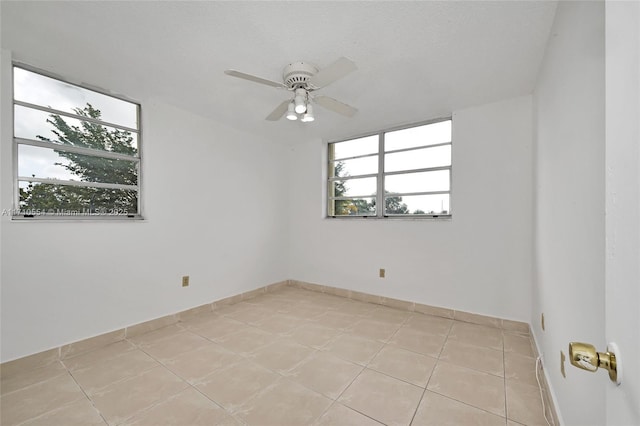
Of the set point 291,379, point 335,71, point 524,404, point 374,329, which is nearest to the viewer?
point 524,404

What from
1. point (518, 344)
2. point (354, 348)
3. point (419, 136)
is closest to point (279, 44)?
point (419, 136)

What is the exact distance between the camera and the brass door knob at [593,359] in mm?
487

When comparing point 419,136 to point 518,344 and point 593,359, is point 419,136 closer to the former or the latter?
point 518,344

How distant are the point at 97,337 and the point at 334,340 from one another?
2124 mm

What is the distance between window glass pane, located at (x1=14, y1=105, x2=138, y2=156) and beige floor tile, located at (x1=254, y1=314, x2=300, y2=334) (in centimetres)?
225

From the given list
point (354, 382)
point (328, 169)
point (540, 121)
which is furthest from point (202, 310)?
point (540, 121)

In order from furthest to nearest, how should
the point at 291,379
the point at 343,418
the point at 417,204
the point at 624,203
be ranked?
1. the point at 417,204
2. the point at 291,379
3. the point at 343,418
4. the point at 624,203

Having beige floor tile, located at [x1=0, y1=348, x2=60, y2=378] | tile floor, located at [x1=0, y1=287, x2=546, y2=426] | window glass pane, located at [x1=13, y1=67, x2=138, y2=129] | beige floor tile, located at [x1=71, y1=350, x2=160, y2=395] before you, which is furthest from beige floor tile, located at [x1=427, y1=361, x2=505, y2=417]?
window glass pane, located at [x1=13, y1=67, x2=138, y2=129]

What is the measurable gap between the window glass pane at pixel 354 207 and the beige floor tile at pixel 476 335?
1.71m

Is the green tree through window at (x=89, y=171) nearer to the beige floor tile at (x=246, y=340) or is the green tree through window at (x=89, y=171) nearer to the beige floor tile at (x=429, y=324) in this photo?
the beige floor tile at (x=246, y=340)

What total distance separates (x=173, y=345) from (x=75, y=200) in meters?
1.57

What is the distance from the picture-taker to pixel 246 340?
2.42 meters

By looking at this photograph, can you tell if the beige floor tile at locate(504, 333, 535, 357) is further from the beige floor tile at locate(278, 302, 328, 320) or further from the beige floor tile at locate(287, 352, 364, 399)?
the beige floor tile at locate(278, 302, 328, 320)

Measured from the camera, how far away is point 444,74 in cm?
227
